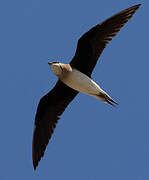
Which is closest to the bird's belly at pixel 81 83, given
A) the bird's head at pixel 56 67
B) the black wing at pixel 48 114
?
the bird's head at pixel 56 67

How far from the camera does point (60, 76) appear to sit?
10.6 metres

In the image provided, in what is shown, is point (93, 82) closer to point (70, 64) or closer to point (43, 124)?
point (70, 64)

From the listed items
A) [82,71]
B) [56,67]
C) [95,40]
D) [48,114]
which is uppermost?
[95,40]

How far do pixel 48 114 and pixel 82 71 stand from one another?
Result: 1.46 m

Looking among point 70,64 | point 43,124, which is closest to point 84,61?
point 70,64

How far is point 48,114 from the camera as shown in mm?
11523

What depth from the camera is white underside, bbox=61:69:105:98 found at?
10.4 m

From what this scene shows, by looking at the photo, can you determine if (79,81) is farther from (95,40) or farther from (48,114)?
(48,114)

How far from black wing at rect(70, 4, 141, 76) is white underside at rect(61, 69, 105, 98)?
0.28 metres

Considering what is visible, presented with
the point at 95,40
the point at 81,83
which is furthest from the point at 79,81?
the point at 95,40

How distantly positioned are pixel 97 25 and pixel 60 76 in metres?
1.36

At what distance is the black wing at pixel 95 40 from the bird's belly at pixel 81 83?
0.28m

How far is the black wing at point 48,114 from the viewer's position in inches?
445

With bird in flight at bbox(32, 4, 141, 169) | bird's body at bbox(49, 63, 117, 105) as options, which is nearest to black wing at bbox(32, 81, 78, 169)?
bird in flight at bbox(32, 4, 141, 169)
